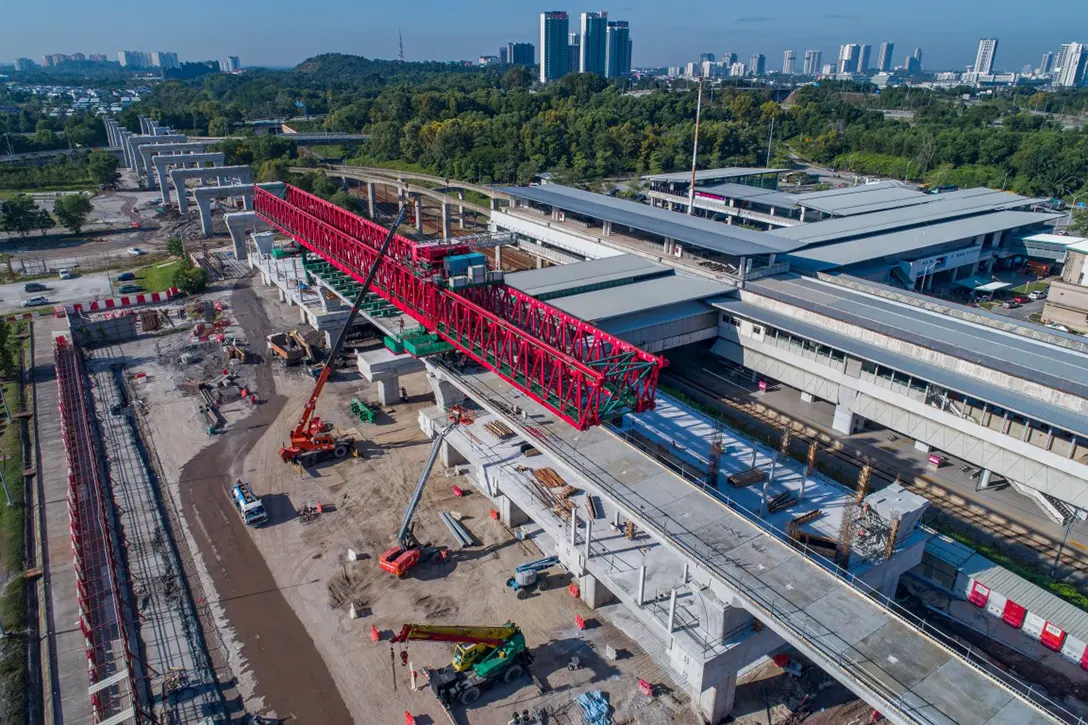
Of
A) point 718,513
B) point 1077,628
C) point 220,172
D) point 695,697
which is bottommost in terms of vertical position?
point 695,697

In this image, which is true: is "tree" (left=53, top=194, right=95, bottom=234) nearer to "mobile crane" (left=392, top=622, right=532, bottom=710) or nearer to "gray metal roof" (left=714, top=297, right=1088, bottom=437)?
"gray metal roof" (left=714, top=297, right=1088, bottom=437)

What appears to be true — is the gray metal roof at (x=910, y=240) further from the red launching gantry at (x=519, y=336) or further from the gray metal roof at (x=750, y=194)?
the red launching gantry at (x=519, y=336)

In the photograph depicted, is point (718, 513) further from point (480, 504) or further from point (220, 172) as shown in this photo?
point (220, 172)

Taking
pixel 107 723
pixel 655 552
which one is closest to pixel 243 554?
pixel 107 723

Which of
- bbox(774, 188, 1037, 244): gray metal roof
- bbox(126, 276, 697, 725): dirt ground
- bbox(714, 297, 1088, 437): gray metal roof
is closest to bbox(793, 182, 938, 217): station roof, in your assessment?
bbox(774, 188, 1037, 244): gray metal roof

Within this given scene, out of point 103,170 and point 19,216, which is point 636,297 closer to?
point 19,216

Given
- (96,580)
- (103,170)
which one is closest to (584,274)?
(96,580)

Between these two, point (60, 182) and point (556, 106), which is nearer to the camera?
point (60, 182)
